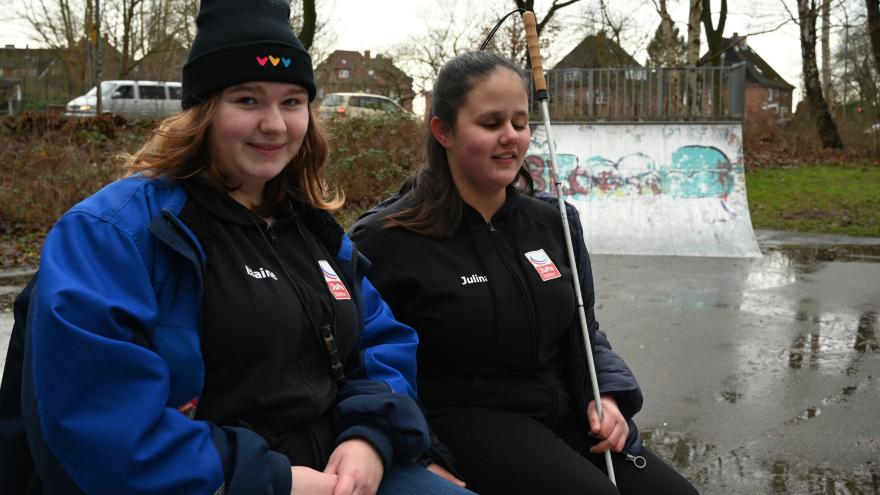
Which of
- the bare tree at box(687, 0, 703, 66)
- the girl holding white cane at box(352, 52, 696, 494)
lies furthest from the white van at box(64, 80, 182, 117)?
the girl holding white cane at box(352, 52, 696, 494)

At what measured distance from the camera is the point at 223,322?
1.93m

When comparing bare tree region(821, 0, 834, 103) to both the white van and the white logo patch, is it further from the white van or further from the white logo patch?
the white logo patch

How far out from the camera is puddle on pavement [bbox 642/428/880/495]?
3.89 meters

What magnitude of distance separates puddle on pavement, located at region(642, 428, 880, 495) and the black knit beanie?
287 centimetres

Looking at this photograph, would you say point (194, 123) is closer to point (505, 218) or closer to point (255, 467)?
point (255, 467)

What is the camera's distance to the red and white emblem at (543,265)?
2.88 metres

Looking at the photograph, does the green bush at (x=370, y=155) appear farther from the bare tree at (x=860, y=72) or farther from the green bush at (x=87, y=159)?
the bare tree at (x=860, y=72)

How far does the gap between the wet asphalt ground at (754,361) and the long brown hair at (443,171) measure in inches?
78.4

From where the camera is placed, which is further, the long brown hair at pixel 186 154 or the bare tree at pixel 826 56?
the bare tree at pixel 826 56

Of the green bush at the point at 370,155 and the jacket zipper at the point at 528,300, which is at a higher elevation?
the green bush at the point at 370,155

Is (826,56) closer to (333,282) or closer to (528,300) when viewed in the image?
(528,300)

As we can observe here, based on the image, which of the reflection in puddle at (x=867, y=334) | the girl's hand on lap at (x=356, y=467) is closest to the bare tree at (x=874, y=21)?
the reflection in puddle at (x=867, y=334)

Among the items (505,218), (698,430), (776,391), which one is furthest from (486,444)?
(776,391)

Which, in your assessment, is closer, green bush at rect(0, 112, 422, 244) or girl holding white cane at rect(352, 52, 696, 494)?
girl holding white cane at rect(352, 52, 696, 494)
